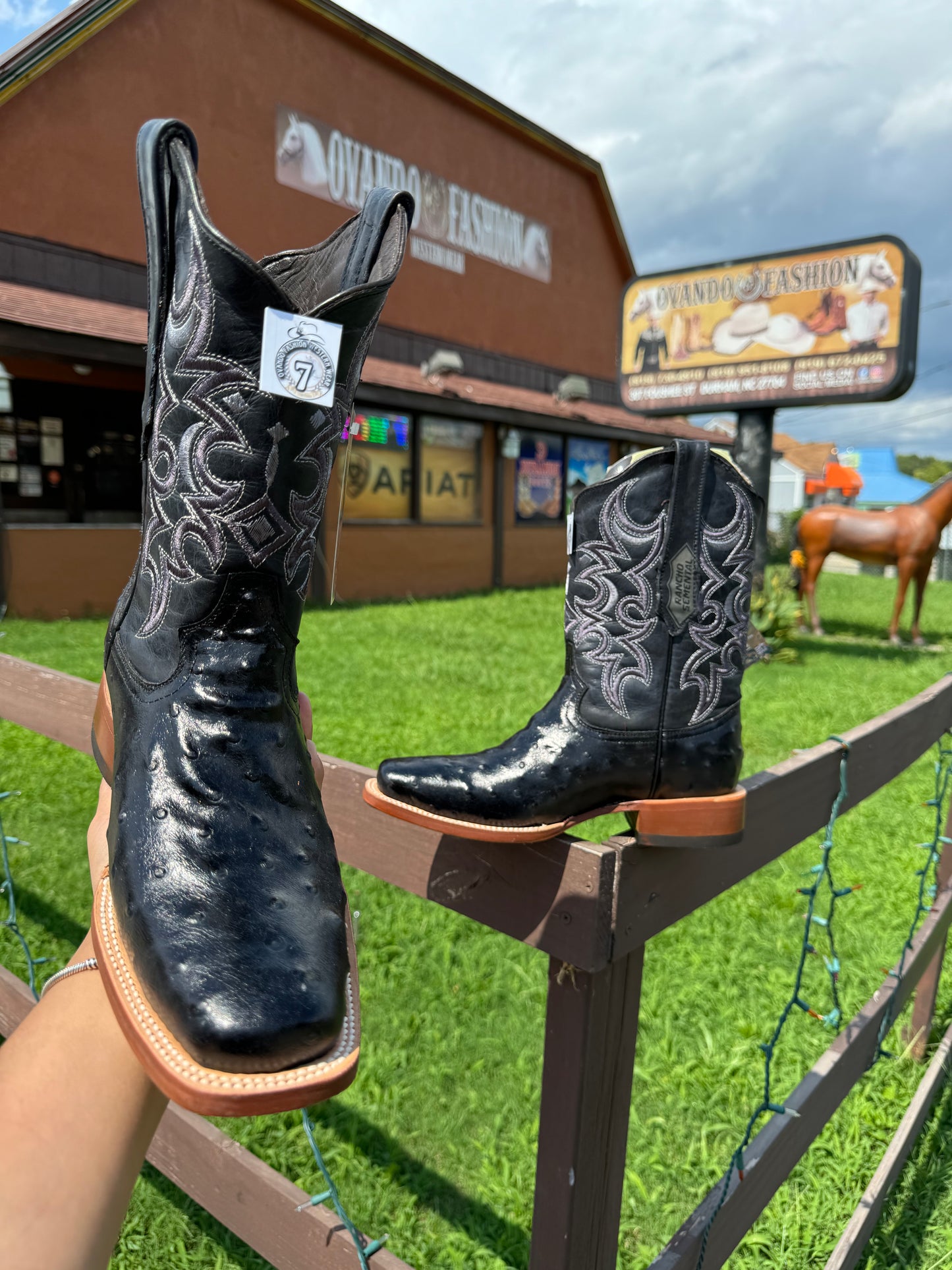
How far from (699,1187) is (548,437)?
487 inches

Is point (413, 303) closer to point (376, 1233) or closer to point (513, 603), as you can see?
point (513, 603)

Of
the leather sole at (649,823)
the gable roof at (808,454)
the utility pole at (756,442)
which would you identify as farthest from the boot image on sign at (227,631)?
the gable roof at (808,454)

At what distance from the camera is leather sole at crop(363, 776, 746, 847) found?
1.02 meters

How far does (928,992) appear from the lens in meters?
2.54

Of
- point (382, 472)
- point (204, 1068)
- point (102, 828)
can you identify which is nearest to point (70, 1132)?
point (204, 1068)

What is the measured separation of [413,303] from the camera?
12133 mm

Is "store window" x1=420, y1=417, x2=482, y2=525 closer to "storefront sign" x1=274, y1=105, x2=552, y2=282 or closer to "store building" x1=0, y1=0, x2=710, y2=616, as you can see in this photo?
"store building" x1=0, y1=0, x2=710, y2=616

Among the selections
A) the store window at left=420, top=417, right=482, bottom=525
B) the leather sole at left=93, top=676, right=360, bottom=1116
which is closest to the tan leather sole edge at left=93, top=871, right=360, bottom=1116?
the leather sole at left=93, top=676, right=360, bottom=1116

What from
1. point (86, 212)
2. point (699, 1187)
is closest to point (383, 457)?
point (86, 212)

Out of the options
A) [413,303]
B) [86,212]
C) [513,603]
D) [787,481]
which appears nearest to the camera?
[86,212]

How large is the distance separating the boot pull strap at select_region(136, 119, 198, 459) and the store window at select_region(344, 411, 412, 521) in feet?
32.0

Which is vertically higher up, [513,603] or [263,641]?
[263,641]

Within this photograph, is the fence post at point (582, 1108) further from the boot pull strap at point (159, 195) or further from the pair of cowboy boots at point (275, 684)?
the boot pull strap at point (159, 195)

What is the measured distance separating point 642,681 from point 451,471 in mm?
11337
